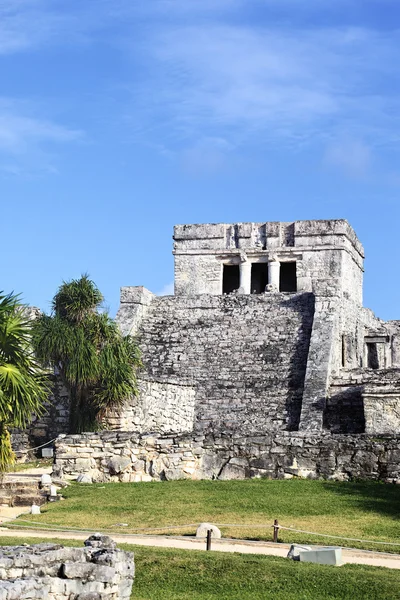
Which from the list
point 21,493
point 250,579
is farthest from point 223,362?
point 250,579

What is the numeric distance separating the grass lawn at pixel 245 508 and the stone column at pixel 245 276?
16.3m

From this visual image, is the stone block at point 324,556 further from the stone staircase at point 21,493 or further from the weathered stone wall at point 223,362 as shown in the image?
the weathered stone wall at point 223,362

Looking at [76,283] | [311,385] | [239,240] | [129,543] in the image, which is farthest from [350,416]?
[239,240]

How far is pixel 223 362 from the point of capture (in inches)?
995

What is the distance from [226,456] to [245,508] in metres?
2.68

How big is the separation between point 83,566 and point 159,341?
17513mm

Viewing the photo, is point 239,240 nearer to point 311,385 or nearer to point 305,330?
point 305,330

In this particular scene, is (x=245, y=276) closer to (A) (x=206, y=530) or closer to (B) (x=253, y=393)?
(B) (x=253, y=393)

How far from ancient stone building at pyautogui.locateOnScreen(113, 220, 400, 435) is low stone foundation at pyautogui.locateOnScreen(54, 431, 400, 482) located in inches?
66.3

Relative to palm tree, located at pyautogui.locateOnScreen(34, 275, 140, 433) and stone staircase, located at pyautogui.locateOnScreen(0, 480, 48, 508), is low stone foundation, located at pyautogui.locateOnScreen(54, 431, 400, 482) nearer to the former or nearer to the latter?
stone staircase, located at pyautogui.locateOnScreen(0, 480, 48, 508)

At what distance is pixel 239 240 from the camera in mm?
35062

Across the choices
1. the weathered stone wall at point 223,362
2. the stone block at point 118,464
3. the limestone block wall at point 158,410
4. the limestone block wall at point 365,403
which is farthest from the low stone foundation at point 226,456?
the limestone block wall at point 158,410

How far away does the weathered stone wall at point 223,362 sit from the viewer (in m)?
23.3

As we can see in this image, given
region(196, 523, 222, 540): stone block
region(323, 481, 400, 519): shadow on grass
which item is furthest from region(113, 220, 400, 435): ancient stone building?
region(196, 523, 222, 540): stone block
